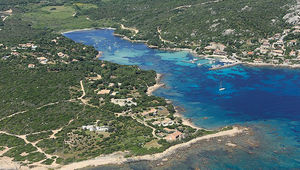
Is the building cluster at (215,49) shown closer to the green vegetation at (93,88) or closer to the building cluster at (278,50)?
the green vegetation at (93,88)

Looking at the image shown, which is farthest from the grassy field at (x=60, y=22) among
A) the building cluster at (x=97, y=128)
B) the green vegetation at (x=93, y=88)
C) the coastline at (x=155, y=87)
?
the building cluster at (x=97, y=128)

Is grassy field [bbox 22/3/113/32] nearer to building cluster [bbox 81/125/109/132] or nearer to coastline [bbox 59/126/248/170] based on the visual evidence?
building cluster [bbox 81/125/109/132]

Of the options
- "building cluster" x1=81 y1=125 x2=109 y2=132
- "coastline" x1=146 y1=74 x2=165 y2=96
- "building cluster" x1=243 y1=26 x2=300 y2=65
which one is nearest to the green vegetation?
"building cluster" x1=81 y1=125 x2=109 y2=132

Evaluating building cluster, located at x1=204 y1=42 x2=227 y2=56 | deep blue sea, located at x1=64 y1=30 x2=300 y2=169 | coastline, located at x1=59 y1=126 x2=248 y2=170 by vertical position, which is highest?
building cluster, located at x1=204 y1=42 x2=227 y2=56

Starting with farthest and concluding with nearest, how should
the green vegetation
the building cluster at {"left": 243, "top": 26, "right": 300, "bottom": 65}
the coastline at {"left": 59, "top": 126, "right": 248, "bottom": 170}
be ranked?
the building cluster at {"left": 243, "top": 26, "right": 300, "bottom": 65}, the green vegetation, the coastline at {"left": 59, "top": 126, "right": 248, "bottom": 170}

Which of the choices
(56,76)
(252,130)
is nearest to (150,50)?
(56,76)

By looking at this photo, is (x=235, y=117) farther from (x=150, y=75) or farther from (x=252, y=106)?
(x=150, y=75)

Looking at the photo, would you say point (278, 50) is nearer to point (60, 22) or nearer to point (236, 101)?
point (236, 101)

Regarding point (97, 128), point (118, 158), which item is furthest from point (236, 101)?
point (118, 158)
